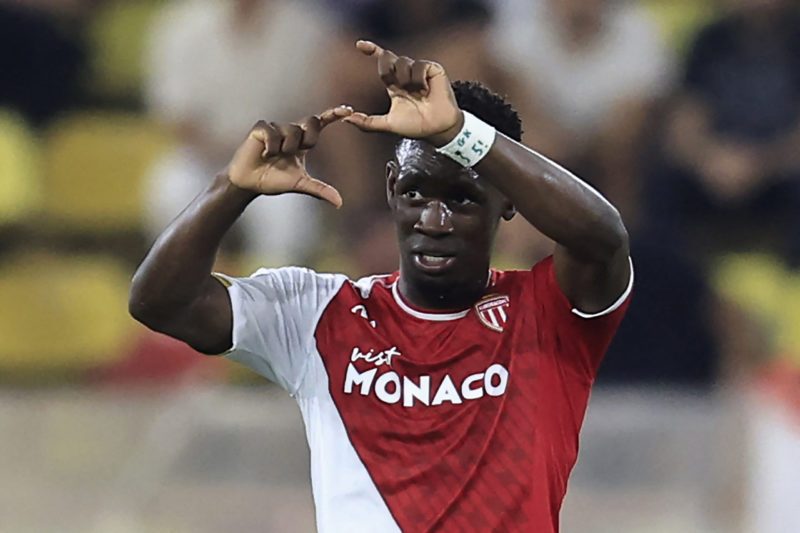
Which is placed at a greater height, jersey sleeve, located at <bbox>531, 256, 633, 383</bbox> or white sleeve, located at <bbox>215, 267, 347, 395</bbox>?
jersey sleeve, located at <bbox>531, 256, 633, 383</bbox>

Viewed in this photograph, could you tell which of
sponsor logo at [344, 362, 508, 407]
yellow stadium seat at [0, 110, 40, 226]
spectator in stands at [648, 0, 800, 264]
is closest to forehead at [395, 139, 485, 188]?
sponsor logo at [344, 362, 508, 407]

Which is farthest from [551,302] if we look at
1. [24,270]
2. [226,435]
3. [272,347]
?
[24,270]

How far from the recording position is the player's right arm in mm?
2557

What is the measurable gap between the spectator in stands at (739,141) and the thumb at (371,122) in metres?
3.70

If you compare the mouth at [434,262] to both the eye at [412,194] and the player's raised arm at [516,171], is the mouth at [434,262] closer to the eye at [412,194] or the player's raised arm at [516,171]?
the eye at [412,194]

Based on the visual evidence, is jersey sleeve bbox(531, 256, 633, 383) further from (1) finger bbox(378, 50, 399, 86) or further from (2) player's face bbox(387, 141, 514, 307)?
(1) finger bbox(378, 50, 399, 86)

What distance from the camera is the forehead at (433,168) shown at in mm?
2721

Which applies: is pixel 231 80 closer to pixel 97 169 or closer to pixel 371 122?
pixel 97 169

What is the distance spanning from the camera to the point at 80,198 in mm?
6613

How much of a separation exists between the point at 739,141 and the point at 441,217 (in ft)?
12.3

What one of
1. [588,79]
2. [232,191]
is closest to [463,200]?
[232,191]

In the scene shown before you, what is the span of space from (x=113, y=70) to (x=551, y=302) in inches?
183

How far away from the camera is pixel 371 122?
2.45m

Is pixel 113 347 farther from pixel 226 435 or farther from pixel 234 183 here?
pixel 234 183
